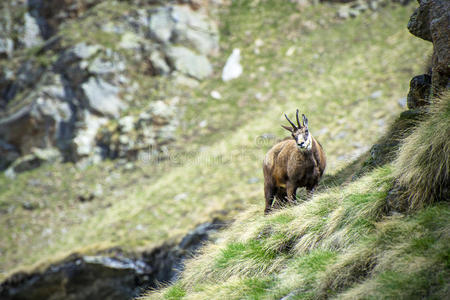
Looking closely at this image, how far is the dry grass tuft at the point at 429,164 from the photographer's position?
16.4 feet

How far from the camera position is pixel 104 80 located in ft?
116

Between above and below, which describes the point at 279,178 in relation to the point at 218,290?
above

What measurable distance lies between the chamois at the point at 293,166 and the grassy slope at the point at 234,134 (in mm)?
10970

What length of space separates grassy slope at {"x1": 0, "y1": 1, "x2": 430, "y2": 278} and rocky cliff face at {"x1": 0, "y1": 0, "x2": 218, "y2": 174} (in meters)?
2.02

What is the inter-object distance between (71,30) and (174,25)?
38.7 ft

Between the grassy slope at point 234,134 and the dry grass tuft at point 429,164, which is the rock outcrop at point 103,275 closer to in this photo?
the grassy slope at point 234,134

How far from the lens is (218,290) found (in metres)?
6.42

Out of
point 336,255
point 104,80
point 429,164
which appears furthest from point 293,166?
point 104,80

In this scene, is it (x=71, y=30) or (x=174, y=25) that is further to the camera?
(x=71, y=30)

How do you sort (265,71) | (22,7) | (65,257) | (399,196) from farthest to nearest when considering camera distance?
(22,7), (265,71), (65,257), (399,196)

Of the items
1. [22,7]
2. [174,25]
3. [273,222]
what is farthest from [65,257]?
[22,7]

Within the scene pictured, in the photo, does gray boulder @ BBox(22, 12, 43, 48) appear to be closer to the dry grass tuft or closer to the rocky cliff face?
the rocky cliff face

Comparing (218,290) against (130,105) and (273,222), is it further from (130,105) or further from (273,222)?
(130,105)

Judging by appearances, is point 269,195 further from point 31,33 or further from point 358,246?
point 31,33
